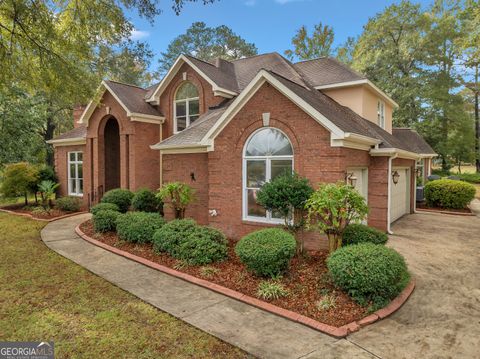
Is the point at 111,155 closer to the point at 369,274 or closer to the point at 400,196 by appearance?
the point at 400,196

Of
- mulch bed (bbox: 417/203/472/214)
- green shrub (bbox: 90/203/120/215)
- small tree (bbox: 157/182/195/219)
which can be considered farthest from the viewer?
mulch bed (bbox: 417/203/472/214)

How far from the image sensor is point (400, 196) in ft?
46.9

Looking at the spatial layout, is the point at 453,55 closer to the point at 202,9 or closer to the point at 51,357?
the point at 202,9

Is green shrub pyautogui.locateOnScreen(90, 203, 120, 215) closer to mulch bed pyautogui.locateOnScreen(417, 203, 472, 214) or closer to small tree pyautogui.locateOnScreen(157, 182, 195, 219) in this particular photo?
small tree pyautogui.locateOnScreen(157, 182, 195, 219)

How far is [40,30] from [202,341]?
9.40 metres

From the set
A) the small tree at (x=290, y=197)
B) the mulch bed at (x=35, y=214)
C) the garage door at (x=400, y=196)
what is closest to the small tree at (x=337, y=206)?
the small tree at (x=290, y=197)

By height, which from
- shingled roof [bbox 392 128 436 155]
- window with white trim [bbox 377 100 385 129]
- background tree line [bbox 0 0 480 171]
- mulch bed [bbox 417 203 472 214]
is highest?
background tree line [bbox 0 0 480 171]

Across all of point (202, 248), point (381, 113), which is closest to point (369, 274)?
point (202, 248)

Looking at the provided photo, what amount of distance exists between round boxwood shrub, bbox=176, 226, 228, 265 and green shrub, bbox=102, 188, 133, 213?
6.14 m

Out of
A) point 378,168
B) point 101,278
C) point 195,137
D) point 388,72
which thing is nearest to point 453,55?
point 388,72

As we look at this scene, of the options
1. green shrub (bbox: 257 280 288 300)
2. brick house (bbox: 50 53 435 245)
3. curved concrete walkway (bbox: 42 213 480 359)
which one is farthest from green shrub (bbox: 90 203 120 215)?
green shrub (bbox: 257 280 288 300)

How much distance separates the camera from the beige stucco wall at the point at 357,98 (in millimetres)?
12656

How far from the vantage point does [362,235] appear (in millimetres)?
7395

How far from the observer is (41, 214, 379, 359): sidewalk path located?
14.2ft
